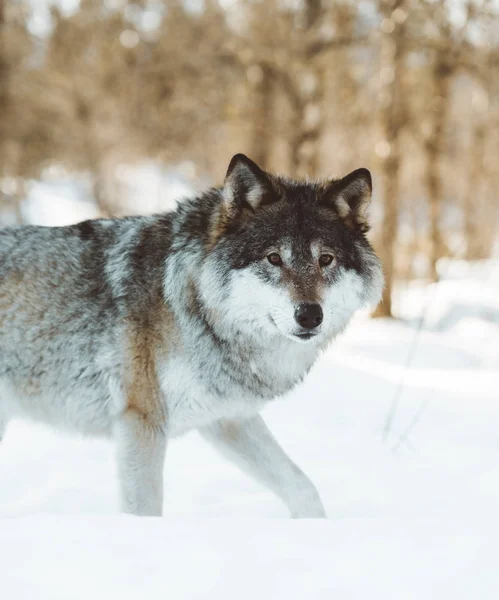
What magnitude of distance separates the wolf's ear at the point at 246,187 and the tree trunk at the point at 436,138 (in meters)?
9.94

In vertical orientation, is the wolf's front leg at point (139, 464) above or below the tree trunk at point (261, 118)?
below

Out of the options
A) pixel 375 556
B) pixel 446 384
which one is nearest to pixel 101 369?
pixel 375 556

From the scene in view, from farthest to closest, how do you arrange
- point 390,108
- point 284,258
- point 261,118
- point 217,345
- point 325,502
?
point 261,118
point 390,108
point 325,502
point 217,345
point 284,258

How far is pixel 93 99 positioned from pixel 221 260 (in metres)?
17.8

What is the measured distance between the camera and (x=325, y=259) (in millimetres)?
3080

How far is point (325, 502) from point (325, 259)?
1536 mm

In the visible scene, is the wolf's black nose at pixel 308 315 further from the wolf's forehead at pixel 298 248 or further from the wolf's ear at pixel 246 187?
the wolf's ear at pixel 246 187

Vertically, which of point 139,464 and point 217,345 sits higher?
point 217,345

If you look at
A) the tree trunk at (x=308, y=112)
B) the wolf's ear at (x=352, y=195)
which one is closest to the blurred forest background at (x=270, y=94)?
the tree trunk at (x=308, y=112)

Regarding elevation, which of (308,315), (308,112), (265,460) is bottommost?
(265,460)

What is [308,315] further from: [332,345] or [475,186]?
[475,186]

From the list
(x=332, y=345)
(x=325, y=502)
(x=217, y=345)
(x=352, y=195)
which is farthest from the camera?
(x=332, y=345)

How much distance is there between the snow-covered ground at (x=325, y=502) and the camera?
1857 millimetres

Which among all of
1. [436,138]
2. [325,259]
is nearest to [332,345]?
[325,259]
